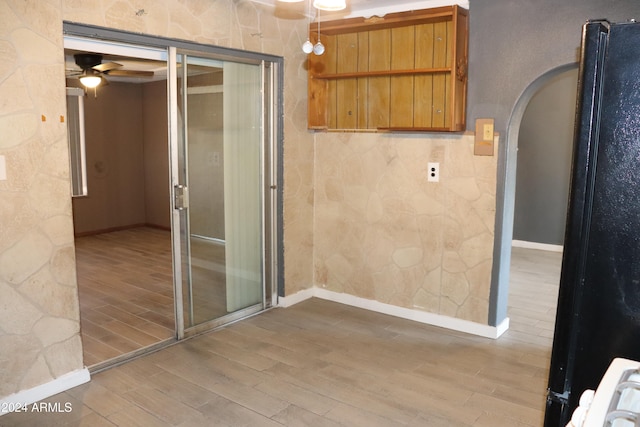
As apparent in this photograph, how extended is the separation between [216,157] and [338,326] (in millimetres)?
1592

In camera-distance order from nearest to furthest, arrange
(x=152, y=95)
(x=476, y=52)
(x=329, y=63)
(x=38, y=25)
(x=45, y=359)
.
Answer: (x=38, y=25) < (x=45, y=359) < (x=476, y=52) < (x=329, y=63) < (x=152, y=95)

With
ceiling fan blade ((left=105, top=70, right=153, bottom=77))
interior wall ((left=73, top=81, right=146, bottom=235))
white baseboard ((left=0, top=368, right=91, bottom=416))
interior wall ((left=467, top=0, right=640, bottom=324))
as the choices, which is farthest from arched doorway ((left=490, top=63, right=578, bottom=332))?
interior wall ((left=73, top=81, right=146, bottom=235))

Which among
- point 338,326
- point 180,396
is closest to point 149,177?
point 338,326

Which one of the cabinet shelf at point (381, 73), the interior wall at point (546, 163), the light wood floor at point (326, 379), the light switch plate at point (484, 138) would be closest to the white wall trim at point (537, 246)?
the interior wall at point (546, 163)

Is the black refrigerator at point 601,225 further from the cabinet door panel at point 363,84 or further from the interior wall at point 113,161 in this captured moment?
the interior wall at point 113,161

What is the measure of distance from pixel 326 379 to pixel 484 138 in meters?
1.99

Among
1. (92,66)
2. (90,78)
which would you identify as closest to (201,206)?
(92,66)

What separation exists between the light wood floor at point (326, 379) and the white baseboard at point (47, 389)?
0.16 ft

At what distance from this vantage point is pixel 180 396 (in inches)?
116

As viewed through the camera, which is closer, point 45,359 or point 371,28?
point 45,359

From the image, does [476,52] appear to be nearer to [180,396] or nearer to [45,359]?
[180,396]

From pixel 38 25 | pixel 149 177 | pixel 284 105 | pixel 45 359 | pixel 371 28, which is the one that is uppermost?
pixel 371 28

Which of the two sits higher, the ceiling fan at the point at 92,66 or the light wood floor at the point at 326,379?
the ceiling fan at the point at 92,66

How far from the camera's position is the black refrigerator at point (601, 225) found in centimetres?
138
